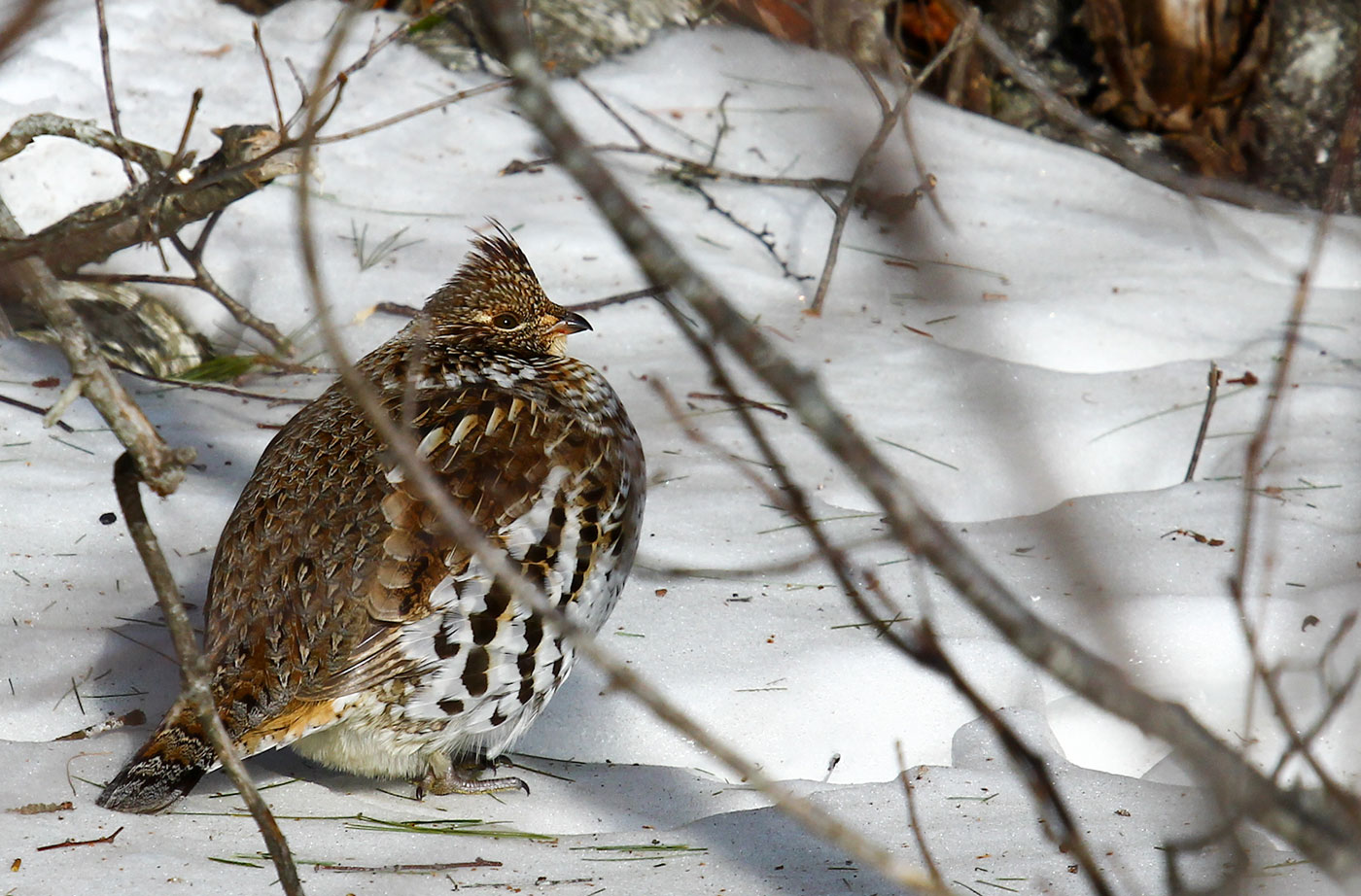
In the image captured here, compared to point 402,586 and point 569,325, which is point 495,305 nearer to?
point 569,325

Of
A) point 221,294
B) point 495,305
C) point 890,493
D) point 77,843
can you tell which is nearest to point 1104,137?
point 890,493

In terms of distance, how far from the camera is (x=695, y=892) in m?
2.45

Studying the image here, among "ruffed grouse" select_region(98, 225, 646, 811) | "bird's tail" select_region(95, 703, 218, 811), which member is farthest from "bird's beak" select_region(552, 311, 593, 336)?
"bird's tail" select_region(95, 703, 218, 811)

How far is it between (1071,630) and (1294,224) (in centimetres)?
357

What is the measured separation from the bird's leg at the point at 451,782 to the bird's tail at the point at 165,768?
1.79 ft

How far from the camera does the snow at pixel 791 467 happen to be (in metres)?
2.54

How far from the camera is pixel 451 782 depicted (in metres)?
2.99

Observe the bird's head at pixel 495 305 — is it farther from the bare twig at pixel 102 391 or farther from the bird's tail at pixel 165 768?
the bare twig at pixel 102 391

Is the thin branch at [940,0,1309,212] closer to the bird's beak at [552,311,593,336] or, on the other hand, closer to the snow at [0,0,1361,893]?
the snow at [0,0,1361,893]

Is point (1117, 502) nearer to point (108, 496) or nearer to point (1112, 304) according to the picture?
point (1112, 304)

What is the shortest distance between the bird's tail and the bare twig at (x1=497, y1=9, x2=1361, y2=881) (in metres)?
1.94

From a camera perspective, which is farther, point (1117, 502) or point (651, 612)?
point (1117, 502)

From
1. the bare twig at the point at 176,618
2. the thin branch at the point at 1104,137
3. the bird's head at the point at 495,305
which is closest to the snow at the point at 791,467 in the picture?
the thin branch at the point at 1104,137

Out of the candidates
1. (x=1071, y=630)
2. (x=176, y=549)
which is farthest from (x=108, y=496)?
(x=1071, y=630)
